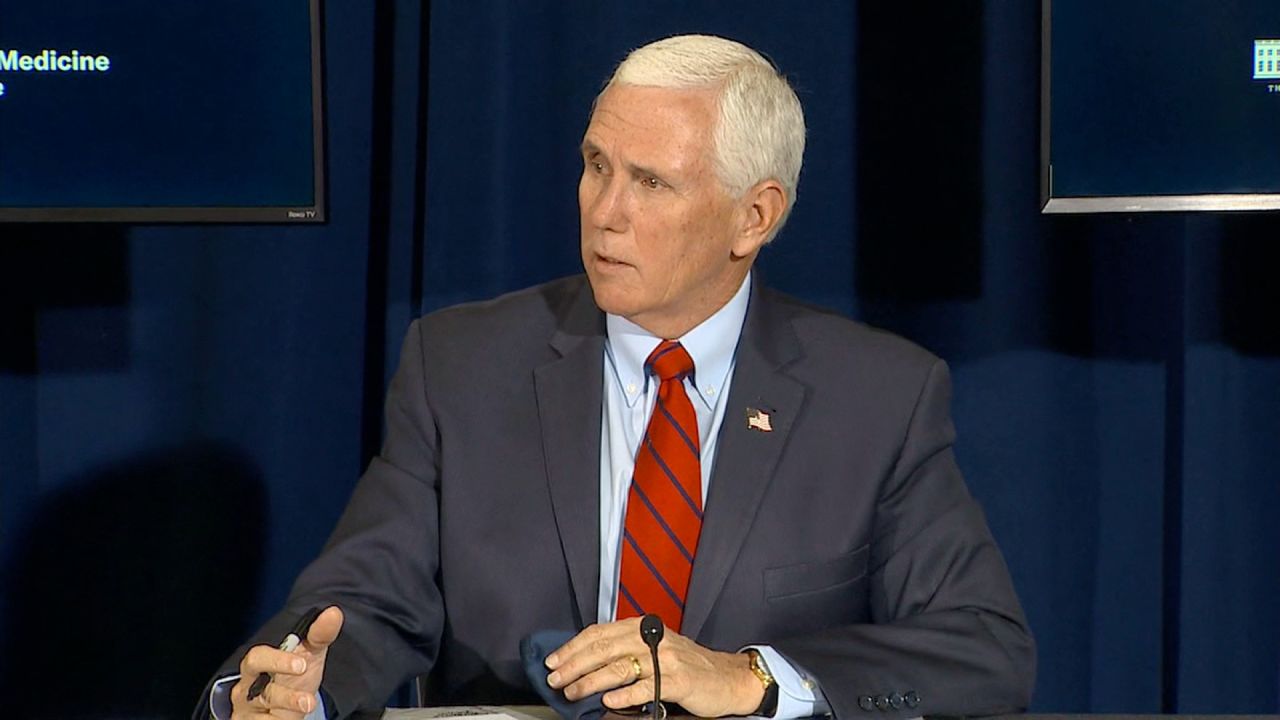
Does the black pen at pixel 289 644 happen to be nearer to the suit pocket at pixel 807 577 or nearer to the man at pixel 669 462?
the man at pixel 669 462

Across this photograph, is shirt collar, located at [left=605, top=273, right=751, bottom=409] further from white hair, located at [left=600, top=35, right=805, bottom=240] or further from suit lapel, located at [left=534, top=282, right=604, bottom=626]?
white hair, located at [left=600, top=35, right=805, bottom=240]

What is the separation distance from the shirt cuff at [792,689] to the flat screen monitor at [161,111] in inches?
48.0

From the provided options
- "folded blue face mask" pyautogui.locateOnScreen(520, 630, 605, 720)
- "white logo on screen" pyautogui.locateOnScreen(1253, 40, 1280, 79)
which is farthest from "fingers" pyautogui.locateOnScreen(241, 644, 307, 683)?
"white logo on screen" pyautogui.locateOnScreen(1253, 40, 1280, 79)

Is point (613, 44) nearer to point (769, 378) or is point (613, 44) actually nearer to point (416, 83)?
point (416, 83)

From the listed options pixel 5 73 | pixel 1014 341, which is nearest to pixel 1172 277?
pixel 1014 341

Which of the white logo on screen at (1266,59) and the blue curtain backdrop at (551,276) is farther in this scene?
the blue curtain backdrop at (551,276)

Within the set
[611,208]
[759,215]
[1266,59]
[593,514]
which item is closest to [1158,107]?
[1266,59]

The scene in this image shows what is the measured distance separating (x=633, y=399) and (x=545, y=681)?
0.52 meters

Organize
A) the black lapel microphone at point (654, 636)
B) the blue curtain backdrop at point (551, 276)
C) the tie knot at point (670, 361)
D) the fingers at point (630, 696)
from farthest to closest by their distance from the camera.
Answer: the blue curtain backdrop at point (551, 276) < the tie knot at point (670, 361) < the fingers at point (630, 696) < the black lapel microphone at point (654, 636)

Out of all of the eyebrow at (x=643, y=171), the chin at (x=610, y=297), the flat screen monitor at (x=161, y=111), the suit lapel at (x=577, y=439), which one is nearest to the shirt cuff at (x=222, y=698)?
the suit lapel at (x=577, y=439)

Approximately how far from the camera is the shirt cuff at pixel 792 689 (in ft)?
5.75

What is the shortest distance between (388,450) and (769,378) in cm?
50

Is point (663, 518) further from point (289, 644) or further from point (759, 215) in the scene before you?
point (289, 644)

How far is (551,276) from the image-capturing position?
9.89 ft
